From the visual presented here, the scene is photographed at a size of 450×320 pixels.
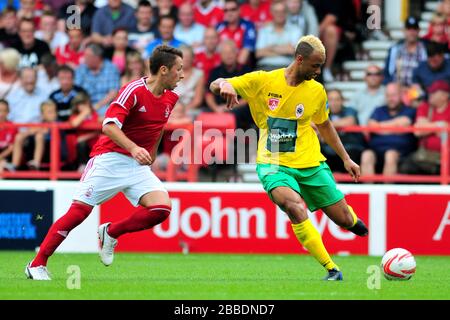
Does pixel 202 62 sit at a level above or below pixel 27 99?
above

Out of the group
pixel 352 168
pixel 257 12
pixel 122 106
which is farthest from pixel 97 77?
A: pixel 352 168

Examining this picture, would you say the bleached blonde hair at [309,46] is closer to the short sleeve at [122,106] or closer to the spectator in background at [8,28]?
the short sleeve at [122,106]

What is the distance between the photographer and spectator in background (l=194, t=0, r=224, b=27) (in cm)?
1861

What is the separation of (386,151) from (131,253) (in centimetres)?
370

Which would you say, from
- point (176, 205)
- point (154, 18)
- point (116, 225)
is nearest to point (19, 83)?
point (154, 18)

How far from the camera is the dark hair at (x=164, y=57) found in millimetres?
11039

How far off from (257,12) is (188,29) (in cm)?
114

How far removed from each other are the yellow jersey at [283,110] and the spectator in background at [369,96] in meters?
5.86

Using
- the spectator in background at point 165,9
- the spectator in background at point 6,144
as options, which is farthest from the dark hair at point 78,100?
the spectator in background at point 165,9

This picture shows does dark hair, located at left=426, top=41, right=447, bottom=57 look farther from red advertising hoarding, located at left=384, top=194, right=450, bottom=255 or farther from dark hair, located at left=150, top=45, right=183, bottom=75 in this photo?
dark hair, located at left=150, top=45, right=183, bottom=75

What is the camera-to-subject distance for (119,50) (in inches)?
707

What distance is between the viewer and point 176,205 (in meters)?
15.1

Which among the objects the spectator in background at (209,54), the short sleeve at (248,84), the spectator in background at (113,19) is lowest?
the short sleeve at (248,84)

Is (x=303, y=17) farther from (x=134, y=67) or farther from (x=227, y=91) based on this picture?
(x=227, y=91)
